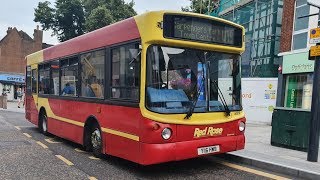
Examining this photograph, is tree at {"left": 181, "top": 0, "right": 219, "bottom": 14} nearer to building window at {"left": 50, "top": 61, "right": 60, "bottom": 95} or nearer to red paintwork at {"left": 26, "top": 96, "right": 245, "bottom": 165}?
building window at {"left": 50, "top": 61, "right": 60, "bottom": 95}

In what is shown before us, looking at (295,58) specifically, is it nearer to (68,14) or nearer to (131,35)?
(131,35)

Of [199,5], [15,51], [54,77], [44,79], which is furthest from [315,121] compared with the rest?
[15,51]

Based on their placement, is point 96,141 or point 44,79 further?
point 44,79

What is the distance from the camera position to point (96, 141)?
26.7 ft

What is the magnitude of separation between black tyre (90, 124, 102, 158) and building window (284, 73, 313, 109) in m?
11.2

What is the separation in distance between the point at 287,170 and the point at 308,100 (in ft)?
34.3

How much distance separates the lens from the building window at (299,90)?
1625 centimetres

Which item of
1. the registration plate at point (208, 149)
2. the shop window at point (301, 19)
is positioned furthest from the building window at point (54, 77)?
the shop window at point (301, 19)

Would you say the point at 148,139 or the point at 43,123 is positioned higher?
the point at 148,139

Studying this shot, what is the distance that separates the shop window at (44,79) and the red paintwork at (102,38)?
878mm

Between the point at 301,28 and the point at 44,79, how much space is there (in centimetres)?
1213

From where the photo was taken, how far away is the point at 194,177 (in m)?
6.67

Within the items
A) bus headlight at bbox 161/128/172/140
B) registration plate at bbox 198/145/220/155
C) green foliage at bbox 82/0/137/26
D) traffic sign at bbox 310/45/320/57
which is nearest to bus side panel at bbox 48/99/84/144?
bus headlight at bbox 161/128/172/140

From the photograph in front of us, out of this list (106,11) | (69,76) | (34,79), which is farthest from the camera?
(106,11)
